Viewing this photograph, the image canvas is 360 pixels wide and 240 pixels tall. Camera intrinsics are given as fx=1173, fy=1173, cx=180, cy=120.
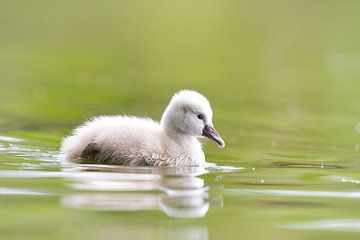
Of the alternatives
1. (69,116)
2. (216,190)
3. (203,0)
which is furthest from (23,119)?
(203,0)

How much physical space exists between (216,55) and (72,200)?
15776mm

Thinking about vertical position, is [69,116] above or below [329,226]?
above

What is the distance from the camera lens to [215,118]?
1310cm

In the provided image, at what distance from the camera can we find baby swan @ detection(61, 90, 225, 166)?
914cm

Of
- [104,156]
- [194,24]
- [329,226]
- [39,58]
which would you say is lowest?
[329,226]

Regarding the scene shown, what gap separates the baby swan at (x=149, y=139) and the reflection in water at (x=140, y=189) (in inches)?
4.9

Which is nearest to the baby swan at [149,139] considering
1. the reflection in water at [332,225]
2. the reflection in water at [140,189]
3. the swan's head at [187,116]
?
the swan's head at [187,116]

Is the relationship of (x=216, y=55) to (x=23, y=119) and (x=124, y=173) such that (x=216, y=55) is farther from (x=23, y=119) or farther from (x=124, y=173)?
(x=124, y=173)

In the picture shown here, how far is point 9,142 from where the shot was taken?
33.9 feet

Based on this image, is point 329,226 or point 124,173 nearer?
point 329,226

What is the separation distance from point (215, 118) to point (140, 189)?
5107 mm

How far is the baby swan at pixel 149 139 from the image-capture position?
360 inches

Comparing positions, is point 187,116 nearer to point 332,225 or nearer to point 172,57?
point 332,225

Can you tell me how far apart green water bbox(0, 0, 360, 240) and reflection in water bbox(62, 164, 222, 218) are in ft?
0.04
